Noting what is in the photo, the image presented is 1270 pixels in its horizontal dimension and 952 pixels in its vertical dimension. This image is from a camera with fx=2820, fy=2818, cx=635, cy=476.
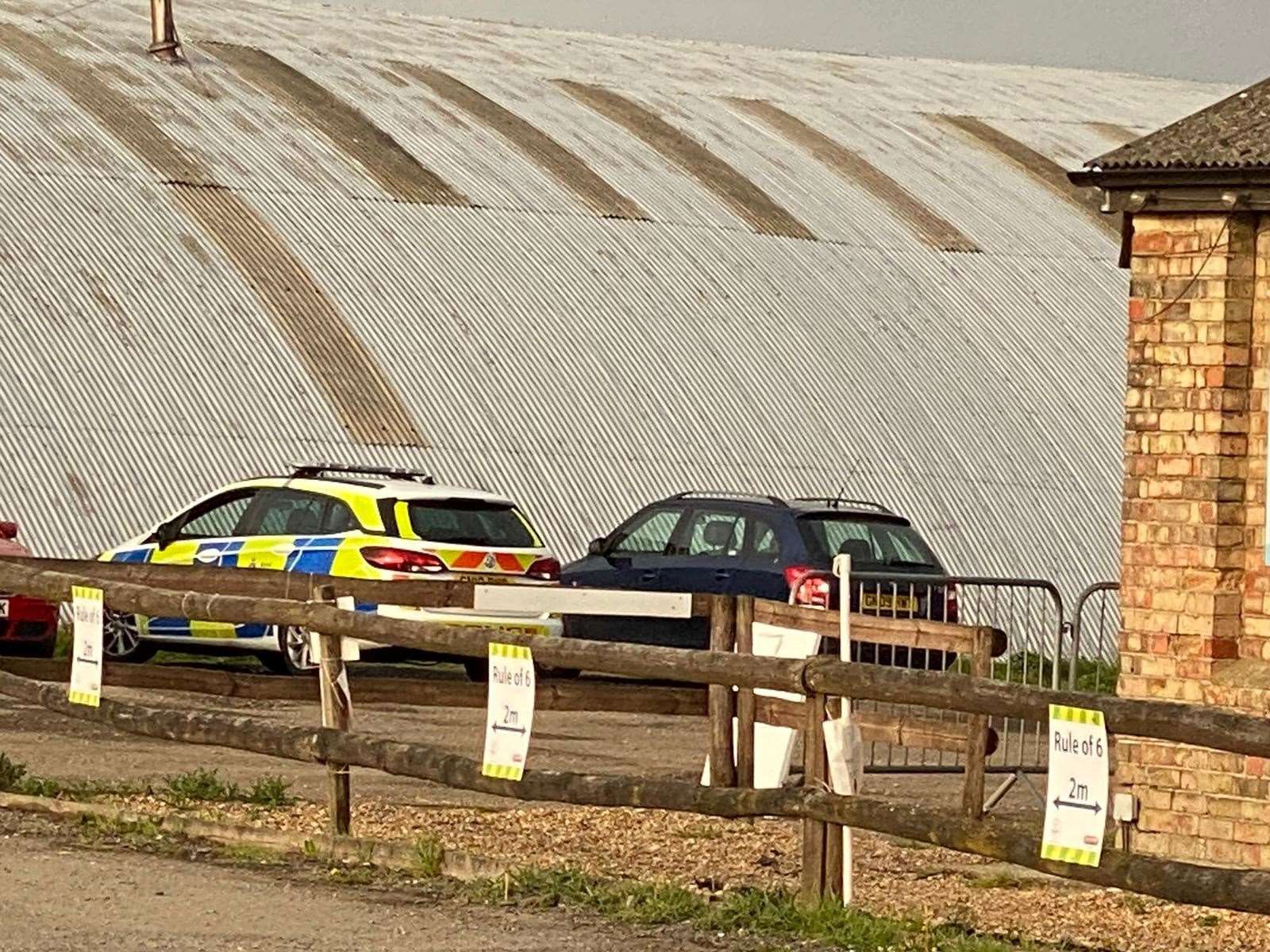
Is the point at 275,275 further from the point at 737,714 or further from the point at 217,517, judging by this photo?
the point at 737,714

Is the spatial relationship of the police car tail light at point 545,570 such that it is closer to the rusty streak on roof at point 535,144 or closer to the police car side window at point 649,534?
the police car side window at point 649,534

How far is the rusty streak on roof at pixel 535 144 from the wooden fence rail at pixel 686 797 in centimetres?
2163

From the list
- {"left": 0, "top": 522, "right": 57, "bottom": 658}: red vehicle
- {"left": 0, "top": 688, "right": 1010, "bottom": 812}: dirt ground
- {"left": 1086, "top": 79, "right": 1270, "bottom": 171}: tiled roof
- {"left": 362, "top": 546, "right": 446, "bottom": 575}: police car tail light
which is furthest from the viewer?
{"left": 362, "top": 546, "right": 446, "bottom": 575}: police car tail light

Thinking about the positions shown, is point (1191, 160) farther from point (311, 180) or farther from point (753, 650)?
point (311, 180)

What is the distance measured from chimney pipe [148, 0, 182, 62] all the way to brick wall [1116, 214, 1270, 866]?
81.1 ft

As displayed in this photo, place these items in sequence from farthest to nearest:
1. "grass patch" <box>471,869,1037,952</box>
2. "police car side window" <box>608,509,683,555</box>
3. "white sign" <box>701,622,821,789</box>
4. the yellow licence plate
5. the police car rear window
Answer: "police car side window" <box>608,509,683,555</box> → the police car rear window → the yellow licence plate → "white sign" <box>701,622,821,789</box> → "grass patch" <box>471,869,1037,952</box>

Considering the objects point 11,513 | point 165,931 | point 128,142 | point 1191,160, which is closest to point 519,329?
point 128,142

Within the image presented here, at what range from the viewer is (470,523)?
22.9 m

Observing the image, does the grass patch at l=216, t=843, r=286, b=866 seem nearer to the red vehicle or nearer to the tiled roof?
the tiled roof

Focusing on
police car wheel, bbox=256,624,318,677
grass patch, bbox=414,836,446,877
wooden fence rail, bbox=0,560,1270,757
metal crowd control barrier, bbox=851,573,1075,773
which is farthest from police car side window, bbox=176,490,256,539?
grass patch, bbox=414,836,446,877

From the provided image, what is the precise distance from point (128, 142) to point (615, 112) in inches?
368

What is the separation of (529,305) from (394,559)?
9.61m

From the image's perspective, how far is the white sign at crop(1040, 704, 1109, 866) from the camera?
30.9ft

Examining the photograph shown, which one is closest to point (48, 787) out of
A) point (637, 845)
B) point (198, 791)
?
point (198, 791)
